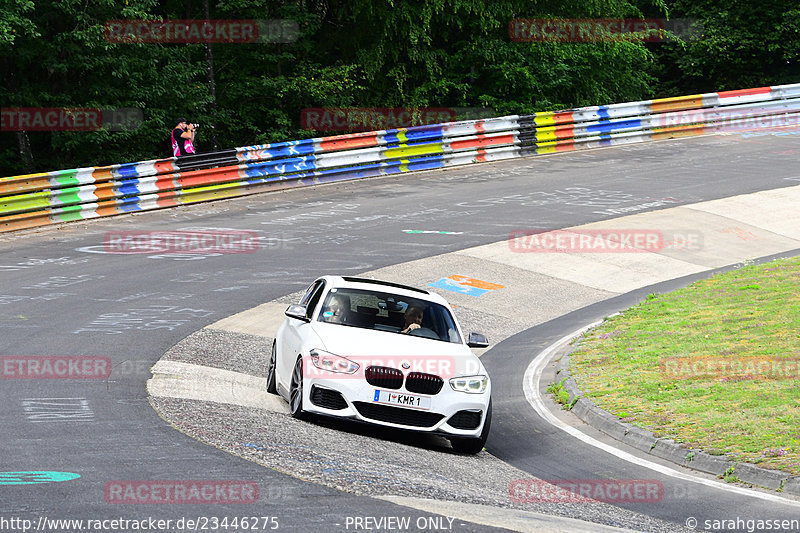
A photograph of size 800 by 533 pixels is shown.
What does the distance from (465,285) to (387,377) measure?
8.90 meters

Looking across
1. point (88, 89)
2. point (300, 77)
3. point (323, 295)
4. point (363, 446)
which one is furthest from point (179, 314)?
point (300, 77)

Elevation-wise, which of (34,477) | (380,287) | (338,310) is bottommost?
(34,477)

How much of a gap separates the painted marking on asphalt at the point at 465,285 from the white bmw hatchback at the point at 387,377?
7.32 m

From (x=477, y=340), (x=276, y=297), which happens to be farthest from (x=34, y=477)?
(x=276, y=297)

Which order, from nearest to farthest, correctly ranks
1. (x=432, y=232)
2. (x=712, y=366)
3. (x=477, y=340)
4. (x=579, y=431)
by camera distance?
(x=477, y=340)
(x=579, y=431)
(x=712, y=366)
(x=432, y=232)

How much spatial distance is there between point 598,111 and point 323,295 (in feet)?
73.9

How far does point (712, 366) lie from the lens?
42.3 feet

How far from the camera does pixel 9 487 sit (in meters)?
7.21

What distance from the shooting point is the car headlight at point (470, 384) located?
10.3m

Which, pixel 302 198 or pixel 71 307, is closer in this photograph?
pixel 71 307

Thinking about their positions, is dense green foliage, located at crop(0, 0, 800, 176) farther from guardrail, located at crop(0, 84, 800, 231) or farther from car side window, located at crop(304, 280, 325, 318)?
car side window, located at crop(304, 280, 325, 318)

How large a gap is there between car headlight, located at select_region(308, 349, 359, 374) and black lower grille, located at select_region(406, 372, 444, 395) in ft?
1.81

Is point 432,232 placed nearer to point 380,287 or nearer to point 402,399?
point 380,287

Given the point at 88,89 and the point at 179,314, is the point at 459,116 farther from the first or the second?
the point at 179,314
